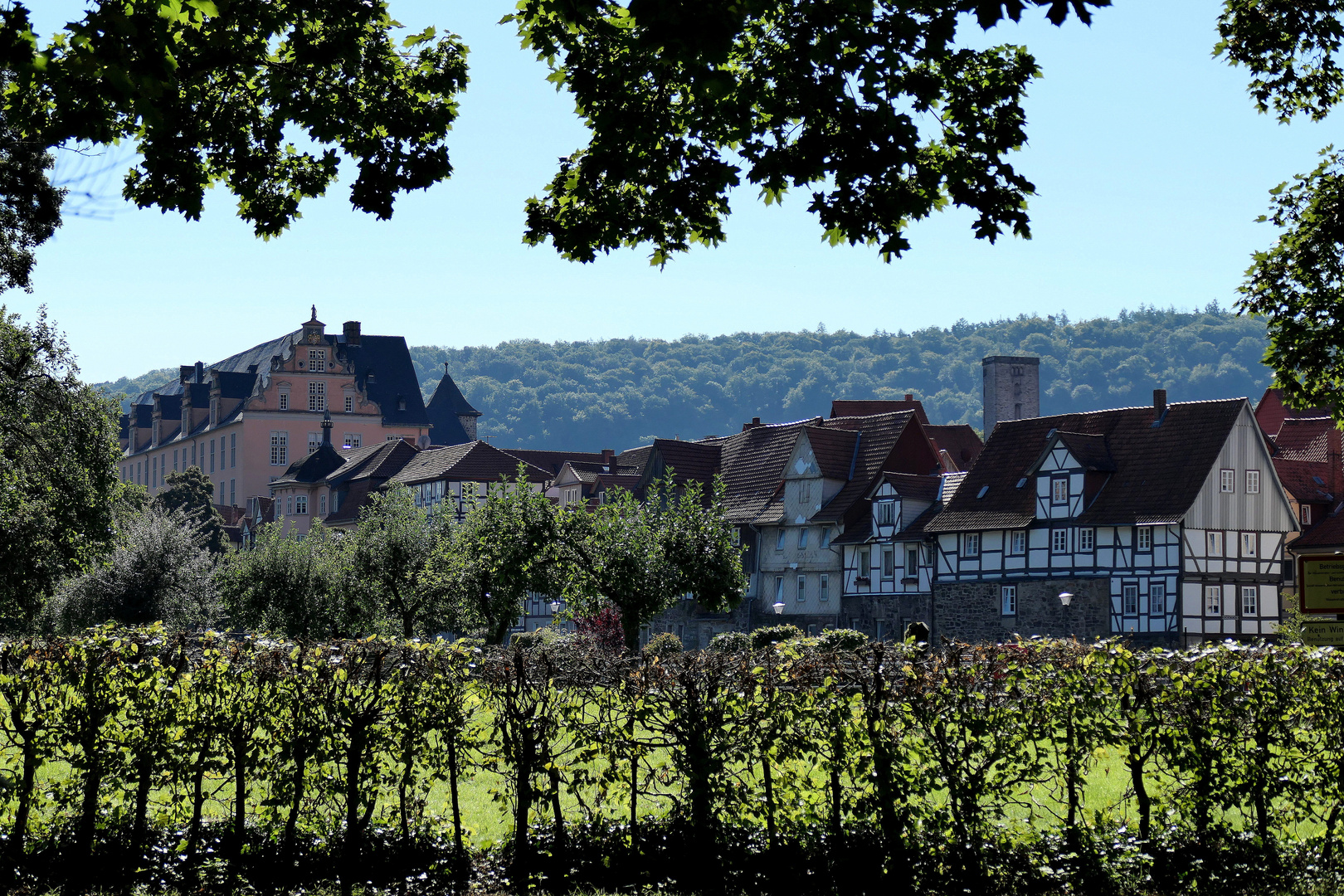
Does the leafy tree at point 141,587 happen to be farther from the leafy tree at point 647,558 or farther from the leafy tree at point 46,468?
the leafy tree at point 647,558

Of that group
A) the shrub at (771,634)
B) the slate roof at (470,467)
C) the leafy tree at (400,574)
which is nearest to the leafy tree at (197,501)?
the slate roof at (470,467)

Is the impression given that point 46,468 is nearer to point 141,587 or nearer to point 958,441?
point 141,587

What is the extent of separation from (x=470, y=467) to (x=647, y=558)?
46326 mm

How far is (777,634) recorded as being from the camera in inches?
1815

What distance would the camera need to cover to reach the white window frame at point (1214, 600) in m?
51.1

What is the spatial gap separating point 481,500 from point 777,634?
3543 centimetres

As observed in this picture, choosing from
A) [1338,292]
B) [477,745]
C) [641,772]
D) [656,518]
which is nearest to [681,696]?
[641,772]

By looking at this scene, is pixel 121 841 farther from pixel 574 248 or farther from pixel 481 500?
pixel 481 500

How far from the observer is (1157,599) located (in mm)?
51219

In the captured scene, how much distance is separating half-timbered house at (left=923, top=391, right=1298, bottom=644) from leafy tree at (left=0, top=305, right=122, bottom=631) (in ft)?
107

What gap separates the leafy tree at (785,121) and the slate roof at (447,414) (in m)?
108

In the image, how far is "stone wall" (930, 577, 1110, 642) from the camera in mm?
52562

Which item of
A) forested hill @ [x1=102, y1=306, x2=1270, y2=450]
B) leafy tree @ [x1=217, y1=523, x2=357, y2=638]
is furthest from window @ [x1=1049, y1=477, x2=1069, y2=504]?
forested hill @ [x1=102, y1=306, x2=1270, y2=450]

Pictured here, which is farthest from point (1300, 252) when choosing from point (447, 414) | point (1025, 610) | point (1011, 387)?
point (447, 414)
